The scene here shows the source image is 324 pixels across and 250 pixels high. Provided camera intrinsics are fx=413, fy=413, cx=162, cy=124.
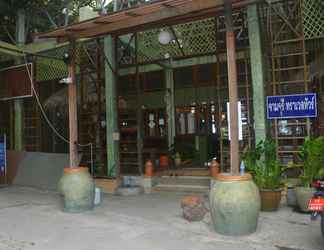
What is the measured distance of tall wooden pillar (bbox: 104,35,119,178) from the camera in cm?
1096

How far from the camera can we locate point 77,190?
789 centimetres

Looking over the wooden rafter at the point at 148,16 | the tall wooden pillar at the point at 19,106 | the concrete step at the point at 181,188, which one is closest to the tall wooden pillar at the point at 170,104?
the concrete step at the point at 181,188

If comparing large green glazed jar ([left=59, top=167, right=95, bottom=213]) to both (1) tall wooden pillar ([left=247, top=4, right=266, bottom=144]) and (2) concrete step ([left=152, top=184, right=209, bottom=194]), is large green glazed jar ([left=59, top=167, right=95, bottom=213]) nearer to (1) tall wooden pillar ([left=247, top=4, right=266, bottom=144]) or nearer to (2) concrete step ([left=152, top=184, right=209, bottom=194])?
(2) concrete step ([left=152, top=184, right=209, bottom=194])

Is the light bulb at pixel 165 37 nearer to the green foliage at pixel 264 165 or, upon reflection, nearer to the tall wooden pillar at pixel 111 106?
the tall wooden pillar at pixel 111 106

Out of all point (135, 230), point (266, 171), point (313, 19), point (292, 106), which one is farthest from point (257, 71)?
point (135, 230)

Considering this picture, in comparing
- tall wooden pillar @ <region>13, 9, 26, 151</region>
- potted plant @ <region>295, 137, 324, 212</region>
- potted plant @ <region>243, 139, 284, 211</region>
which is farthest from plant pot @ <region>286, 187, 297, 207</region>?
tall wooden pillar @ <region>13, 9, 26, 151</region>

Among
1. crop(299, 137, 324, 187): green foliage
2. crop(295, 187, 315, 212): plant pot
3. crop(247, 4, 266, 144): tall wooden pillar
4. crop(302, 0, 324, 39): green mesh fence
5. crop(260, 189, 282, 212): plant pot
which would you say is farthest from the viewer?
crop(247, 4, 266, 144): tall wooden pillar

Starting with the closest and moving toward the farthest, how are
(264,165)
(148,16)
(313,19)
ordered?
(148,16) → (264,165) → (313,19)

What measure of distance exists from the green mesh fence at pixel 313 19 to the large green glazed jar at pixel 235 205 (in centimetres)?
398

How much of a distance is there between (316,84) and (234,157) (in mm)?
4693

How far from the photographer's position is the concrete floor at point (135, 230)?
573 centimetres

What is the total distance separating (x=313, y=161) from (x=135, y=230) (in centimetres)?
340

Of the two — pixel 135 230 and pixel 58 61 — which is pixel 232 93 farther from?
pixel 58 61

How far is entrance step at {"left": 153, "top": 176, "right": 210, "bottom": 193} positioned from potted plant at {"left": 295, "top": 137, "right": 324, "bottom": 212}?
2.70m
